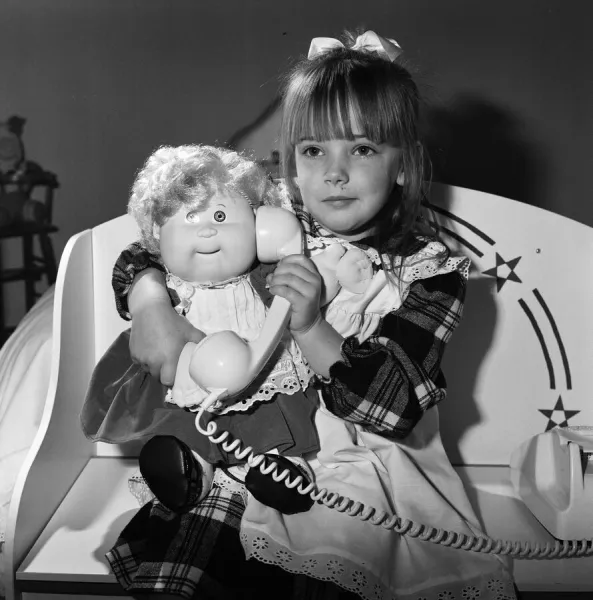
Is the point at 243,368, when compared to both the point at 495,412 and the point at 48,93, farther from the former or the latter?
the point at 48,93

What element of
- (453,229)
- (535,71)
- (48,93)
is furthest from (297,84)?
(48,93)

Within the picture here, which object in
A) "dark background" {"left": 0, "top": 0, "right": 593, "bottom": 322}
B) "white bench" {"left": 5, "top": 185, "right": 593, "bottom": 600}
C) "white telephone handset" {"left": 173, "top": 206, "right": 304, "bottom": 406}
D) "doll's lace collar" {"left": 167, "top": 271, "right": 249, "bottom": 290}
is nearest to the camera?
"white telephone handset" {"left": 173, "top": 206, "right": 304, "bottom": 406}

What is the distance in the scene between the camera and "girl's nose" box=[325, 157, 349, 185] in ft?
3.25

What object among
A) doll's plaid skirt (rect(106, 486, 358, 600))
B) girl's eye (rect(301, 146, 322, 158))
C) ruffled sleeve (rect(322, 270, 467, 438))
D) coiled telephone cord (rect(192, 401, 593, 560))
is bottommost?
doll's plaid skirt (rect(106, 486, 358, 600))

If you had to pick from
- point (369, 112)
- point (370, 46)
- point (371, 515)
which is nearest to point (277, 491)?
point (371, 515)

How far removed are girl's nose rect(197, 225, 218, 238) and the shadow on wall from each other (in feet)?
2.68

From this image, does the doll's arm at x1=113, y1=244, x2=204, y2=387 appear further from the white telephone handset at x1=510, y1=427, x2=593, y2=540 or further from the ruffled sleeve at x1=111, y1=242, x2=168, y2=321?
the white telephone handset at x1=510, y1=427, x2=593, y2=540

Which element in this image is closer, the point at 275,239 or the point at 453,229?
the point at 275,239

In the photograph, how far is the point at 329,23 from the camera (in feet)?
5.38

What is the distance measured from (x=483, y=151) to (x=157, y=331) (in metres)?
0.94

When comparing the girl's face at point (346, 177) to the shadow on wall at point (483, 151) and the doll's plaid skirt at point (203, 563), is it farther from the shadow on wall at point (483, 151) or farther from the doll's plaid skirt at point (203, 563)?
the shadow on wall at point (483, 151)

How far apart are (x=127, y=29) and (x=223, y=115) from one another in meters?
0.26

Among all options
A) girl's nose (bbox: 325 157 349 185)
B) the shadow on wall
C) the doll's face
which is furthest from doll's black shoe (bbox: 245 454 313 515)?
the shadow on wall

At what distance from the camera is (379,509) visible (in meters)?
0.97
